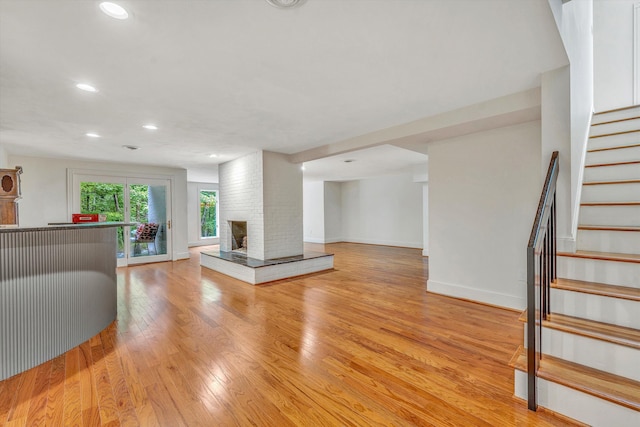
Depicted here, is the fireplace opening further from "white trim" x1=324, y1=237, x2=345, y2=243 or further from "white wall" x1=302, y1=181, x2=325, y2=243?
"white trim" x1=324, y1=237, x2=345, y2=243

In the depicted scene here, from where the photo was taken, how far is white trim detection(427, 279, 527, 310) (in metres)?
3.32

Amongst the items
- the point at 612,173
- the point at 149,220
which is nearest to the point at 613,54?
the point at 612,173

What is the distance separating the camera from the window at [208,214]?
405 inches

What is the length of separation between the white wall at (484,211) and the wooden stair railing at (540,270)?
1186 millimetres

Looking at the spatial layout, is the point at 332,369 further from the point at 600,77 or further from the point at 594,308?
the point at 600,77

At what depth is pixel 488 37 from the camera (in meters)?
1.83

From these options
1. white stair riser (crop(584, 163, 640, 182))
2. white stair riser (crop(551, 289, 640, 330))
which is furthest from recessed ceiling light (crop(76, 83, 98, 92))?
white stair riser (crop(584, 163, 640, 182))

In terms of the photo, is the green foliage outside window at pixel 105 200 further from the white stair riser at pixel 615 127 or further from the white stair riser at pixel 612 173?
the white stair riser at pixel 615 127

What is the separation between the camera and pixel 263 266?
4.77 m

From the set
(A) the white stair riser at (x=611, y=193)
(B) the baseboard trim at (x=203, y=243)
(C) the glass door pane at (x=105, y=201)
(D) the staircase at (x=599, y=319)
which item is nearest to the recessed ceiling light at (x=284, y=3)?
(D) the staircase at (x=599, y=319)

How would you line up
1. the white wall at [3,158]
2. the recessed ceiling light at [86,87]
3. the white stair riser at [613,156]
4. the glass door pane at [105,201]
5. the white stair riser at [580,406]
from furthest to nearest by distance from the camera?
the glass door pane at [105,201] → the white wall at [3,158] → the white stair riser at [613,156] → the recessed ceiling light at [86,87] → the white stair riser at [580,406]

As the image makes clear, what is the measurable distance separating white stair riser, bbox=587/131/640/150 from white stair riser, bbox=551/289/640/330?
6.81 feet

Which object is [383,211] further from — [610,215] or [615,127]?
[610,215]

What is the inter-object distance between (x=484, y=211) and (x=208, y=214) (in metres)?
9.39
